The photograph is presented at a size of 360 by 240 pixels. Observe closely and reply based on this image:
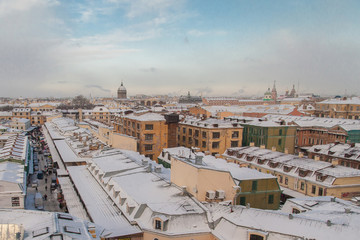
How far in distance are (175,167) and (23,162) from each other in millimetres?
26481

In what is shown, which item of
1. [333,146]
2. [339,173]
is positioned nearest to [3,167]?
[339,173]

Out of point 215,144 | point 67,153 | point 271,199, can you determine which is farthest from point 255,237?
point 67,153

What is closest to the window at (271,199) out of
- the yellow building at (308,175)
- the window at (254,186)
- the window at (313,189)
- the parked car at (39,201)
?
the window at (254,186)

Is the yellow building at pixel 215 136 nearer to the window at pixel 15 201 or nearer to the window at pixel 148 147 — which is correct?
the window at pixel 148 147

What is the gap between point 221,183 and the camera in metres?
21.9

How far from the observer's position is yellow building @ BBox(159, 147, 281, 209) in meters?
21.3

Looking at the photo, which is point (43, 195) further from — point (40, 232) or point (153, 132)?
point (40, 232)

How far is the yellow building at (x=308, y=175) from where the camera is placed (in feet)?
106

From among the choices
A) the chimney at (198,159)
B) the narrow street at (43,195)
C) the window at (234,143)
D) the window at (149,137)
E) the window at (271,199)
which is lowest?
the narrow street at (43,195)

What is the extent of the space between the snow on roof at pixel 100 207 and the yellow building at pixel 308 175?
22463 mm

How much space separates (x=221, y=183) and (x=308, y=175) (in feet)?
59.8

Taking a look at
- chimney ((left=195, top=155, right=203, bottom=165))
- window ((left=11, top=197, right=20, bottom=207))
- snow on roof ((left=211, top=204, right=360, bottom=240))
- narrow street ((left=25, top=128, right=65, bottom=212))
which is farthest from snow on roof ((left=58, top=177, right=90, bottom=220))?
snow on roof ((left=211, top=204, right=360, bottom=240))

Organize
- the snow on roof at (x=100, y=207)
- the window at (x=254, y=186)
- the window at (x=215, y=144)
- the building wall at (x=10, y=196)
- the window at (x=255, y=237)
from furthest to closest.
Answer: the window at (x=215, y=144), the building wall at (x=10, y=196), the window at (x=254, y=186), the snow on roof at (x=100, y=207), the window at (x=255, y=237)

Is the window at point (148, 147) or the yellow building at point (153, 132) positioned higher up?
the yellow building at point (153, 132)
